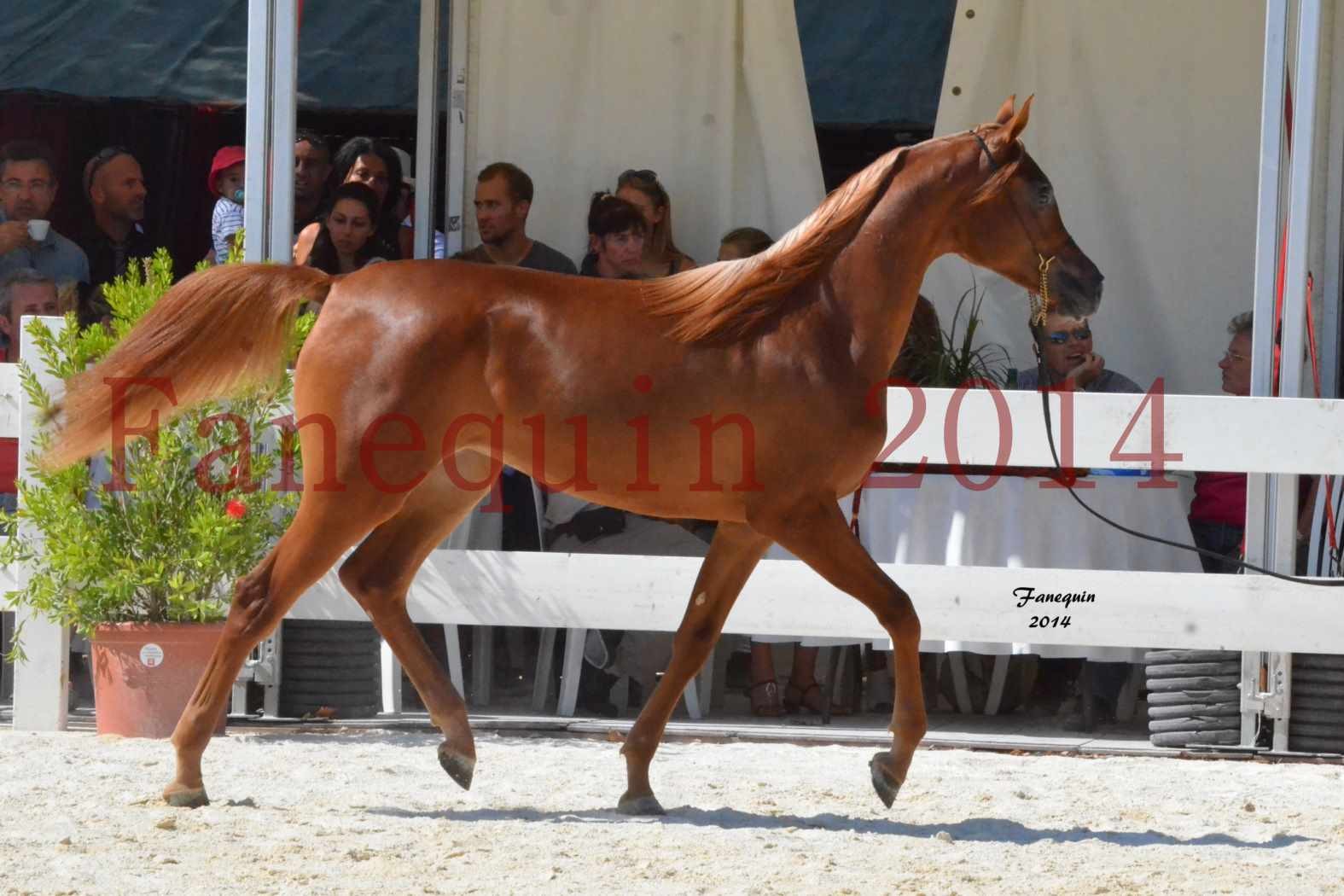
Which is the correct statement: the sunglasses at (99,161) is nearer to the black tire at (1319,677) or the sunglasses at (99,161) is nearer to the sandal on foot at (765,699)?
the sandal on foot at (765,699)

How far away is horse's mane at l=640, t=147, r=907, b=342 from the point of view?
15.2 feet

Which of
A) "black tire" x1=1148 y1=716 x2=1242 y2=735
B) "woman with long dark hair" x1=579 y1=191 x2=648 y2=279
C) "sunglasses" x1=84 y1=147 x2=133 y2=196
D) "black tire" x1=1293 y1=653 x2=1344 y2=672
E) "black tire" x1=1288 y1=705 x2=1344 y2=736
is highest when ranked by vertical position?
"sunglasses" x1=84 y1=147 x2=133 y2=196

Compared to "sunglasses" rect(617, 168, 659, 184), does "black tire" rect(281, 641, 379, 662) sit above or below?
below

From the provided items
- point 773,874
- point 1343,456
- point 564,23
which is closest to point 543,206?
point 564,23

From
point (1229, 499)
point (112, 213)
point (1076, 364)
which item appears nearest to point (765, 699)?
point (1076, 364)

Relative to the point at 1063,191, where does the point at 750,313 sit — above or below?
below

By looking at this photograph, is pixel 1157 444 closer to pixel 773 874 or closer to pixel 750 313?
pixel 750 313

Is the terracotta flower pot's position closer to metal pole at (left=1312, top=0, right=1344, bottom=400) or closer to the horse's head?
the horse's head

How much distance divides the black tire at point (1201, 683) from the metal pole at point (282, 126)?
11.3 feet

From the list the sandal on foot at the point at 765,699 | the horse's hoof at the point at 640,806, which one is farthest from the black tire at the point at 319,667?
the horse's hoof at the point at 640,806

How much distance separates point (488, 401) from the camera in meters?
4.65

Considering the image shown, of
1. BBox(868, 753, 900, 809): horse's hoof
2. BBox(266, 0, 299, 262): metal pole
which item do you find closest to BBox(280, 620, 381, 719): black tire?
BBox(266, 0, 299, 262): metal pole

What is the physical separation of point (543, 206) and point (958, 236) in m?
3.20

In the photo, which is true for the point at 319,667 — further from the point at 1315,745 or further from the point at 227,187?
the point at 1315,745
